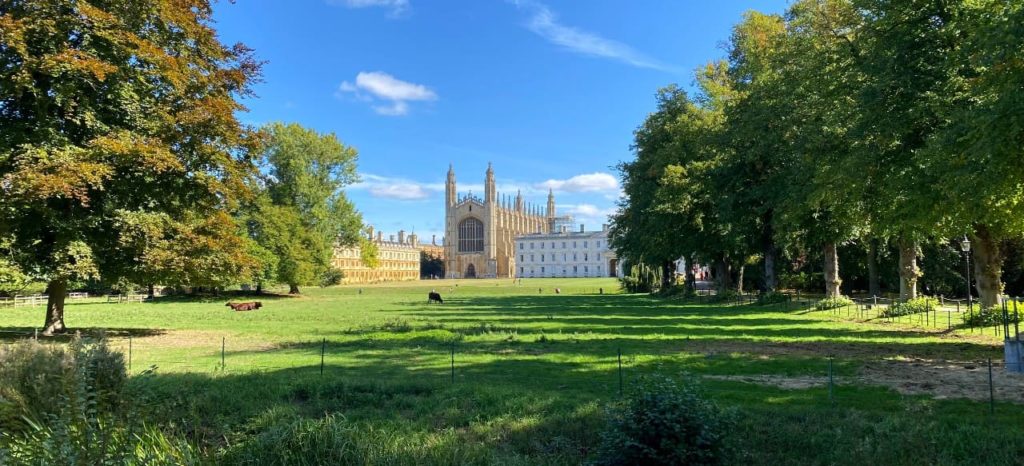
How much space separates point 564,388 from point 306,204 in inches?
2297

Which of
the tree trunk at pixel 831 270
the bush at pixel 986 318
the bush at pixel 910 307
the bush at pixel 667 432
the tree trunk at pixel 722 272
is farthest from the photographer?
the tree trunk at pixel 722 272

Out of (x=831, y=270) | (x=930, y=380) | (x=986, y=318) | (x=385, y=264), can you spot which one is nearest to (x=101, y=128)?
(x=930, y=380)

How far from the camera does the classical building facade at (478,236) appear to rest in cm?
17838

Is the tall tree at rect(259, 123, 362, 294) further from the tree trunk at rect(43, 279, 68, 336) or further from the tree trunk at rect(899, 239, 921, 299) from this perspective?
the tree trunk at rect(899, 239, 921, 299)

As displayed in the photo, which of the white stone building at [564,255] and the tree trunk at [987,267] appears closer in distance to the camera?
the tree trunk at [987,267]

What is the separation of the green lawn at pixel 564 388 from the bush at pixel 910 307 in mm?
3726

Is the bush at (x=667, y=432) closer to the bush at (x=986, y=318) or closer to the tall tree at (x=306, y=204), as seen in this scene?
the bush at (x=986, y=318)

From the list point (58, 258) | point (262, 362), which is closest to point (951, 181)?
point (262, 362)

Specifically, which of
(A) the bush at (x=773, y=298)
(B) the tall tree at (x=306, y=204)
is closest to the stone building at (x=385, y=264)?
(B) the tall tree at (x=306, y=204)

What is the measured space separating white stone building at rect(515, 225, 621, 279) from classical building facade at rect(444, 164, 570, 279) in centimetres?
437

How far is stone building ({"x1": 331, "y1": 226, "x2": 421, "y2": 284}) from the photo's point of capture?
5581 inches

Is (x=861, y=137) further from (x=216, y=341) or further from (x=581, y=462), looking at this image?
(x=216, y=341)

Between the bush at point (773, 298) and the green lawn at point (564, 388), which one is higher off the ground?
the bush at point (773, 298)

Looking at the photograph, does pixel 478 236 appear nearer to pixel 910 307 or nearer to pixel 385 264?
pixel 385 264
